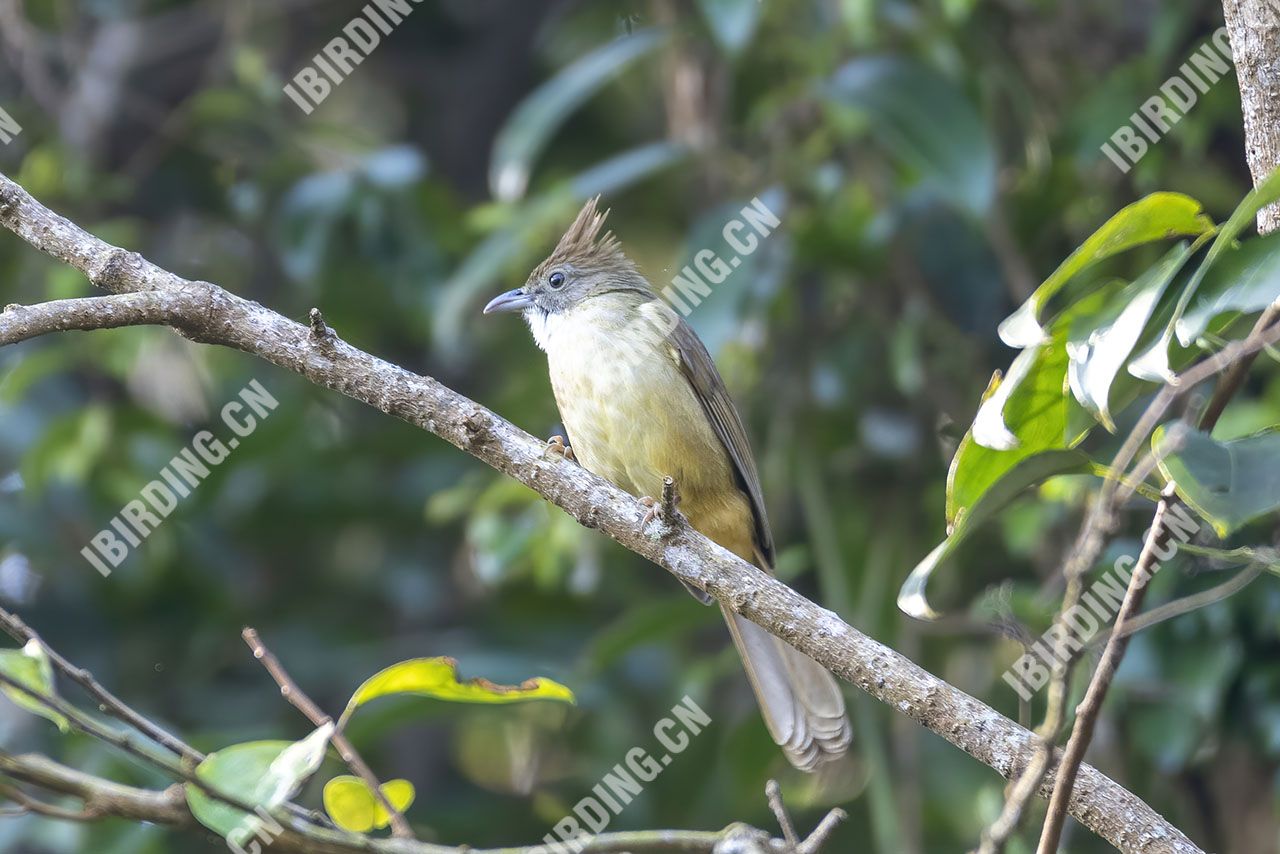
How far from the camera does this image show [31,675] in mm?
1857

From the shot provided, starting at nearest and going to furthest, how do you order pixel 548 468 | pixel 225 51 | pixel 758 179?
pixel 548 468
pixel 758 179
pixel 225 51

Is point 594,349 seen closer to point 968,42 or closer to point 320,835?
point 968,42

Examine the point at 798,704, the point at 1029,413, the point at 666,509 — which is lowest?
the point at 1029,413

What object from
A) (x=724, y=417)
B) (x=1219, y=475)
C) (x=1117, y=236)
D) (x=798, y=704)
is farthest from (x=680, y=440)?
(x=1219, y=475)

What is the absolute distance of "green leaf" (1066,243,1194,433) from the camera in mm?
2033

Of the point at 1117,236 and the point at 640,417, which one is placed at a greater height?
the point at 640,417

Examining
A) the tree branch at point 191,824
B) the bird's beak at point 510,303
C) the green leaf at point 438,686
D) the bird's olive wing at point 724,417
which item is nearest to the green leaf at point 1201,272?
the tree branch at point 191,824

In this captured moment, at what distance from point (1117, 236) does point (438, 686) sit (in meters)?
1.34

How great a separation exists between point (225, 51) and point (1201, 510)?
559cm

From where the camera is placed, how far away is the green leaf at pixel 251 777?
1.81 metres

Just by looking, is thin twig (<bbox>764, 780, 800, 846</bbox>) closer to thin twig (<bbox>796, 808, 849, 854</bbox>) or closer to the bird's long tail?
thin twig (<bbox>796, 808, 849, 854</bbox>)

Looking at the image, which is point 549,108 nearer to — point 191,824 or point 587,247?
point 587,247

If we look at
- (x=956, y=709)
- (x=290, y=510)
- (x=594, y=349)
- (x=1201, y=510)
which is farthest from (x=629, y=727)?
(x=1201, y=510)

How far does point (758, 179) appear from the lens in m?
5.35
